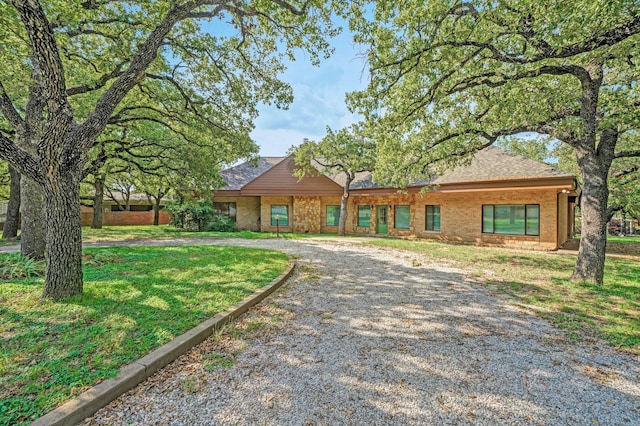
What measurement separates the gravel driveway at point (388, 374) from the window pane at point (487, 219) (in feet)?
34.1

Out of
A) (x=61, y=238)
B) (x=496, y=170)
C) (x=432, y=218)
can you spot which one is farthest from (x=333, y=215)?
(x=61, y=238)

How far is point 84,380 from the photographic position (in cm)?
249

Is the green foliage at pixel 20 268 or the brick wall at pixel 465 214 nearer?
the green foliage at pixel 20 268

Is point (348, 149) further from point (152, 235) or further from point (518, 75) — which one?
point (152, 235)

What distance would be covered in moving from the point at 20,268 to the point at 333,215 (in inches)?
608

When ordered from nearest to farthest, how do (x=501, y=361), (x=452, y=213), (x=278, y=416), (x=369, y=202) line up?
1. (x=278, y=416)
2. (x=501, y=361)
3. (x=452, y=213)
4. (x=369, y=202)

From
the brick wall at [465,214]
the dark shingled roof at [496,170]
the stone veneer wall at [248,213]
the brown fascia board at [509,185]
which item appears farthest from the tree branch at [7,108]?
the stone veneer wall at [248,213]

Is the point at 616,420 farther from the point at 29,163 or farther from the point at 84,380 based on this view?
the point at 29,163

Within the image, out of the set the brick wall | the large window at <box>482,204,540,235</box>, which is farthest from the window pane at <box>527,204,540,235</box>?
the brick wall

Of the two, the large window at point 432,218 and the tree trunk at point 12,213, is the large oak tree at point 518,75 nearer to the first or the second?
the large window at point 432,218

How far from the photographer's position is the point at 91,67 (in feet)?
27.4

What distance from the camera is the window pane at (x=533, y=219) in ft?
41.2

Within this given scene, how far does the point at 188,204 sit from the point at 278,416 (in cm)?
1876

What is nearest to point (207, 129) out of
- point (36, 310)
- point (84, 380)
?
point (36, 310)
